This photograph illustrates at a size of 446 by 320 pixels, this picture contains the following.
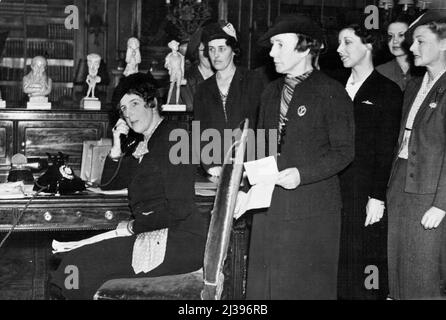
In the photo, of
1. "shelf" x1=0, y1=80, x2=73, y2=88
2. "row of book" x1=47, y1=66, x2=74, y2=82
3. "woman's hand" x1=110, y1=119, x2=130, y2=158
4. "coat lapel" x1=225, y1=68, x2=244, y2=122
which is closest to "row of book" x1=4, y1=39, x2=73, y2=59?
"row of book" x1=47, y1=66, x2=74, y2=82

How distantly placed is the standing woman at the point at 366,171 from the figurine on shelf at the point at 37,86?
2358 millimetres

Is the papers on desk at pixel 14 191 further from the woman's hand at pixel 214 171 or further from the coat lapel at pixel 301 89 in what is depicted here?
the coat lapel at pixel 301 89

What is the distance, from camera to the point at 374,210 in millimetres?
3291

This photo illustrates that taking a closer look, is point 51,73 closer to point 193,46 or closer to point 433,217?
point 193,46

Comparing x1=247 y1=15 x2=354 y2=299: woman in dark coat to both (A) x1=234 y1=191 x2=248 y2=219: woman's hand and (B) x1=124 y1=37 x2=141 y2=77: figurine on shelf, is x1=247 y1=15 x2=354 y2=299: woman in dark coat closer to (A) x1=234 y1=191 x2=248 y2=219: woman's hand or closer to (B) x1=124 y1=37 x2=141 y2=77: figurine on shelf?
(A) x1=234 y1=191 x2=248 y2=219: woman's hand

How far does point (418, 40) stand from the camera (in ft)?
10.6

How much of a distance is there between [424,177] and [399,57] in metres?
1.45

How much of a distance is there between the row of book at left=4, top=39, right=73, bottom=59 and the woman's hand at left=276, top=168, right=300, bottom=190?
4717mm

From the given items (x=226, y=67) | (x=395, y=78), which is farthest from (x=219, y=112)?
(x=395, y=78)

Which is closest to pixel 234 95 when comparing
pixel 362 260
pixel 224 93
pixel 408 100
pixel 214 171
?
pixel 224 93

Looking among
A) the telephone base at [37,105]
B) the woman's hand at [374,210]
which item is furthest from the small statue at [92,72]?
the woman's hand at [374,210]

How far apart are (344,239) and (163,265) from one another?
1.06 m

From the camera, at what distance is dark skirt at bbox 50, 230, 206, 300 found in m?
2.90

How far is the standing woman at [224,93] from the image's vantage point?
3.99 m
